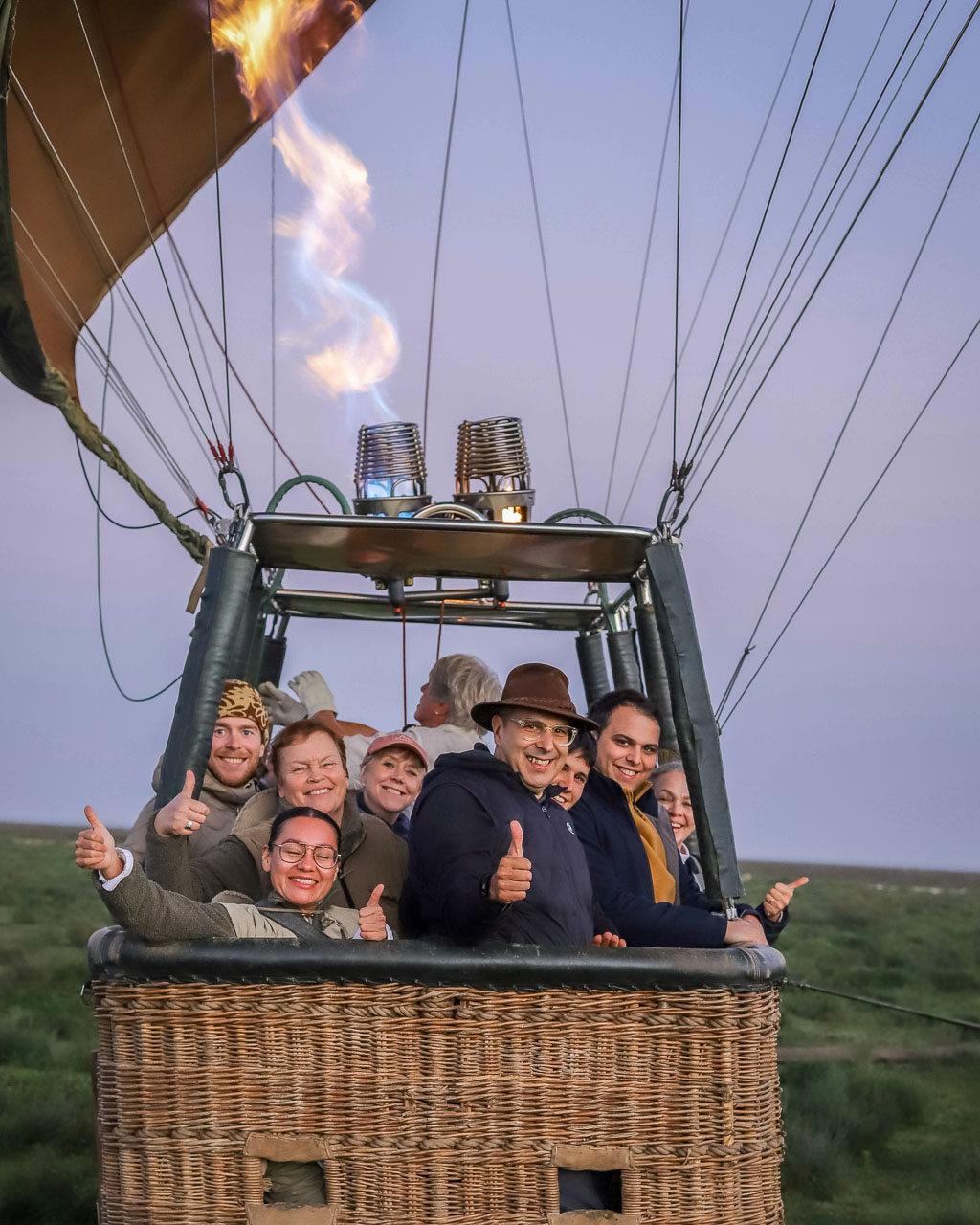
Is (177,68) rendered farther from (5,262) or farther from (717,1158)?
(717,1158)

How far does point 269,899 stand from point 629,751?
0.94m

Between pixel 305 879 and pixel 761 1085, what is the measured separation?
0.85m

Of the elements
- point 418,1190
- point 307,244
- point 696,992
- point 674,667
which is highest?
point 307,244

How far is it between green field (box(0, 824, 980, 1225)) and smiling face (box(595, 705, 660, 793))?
20.5 ft

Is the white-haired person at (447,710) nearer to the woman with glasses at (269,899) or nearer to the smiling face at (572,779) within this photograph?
the smiling face at (572,779)

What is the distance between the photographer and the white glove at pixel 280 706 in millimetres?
4781

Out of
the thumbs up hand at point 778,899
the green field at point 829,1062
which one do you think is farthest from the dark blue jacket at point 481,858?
the green field at point 829,1062

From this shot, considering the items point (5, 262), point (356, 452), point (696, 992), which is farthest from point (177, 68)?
point (696, 992)

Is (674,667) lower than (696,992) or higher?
higher

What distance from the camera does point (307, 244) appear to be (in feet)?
30.9

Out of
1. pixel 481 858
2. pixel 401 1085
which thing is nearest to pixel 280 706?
pixel 481 858

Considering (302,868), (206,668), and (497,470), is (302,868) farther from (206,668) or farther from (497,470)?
(497,470)

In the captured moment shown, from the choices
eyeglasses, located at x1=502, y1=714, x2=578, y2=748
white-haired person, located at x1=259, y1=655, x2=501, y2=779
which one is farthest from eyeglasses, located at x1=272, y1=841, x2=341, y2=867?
white-haired person, located at x1=259, y1=655, x2=501, y2=779

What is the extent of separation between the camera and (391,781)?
3.66m
